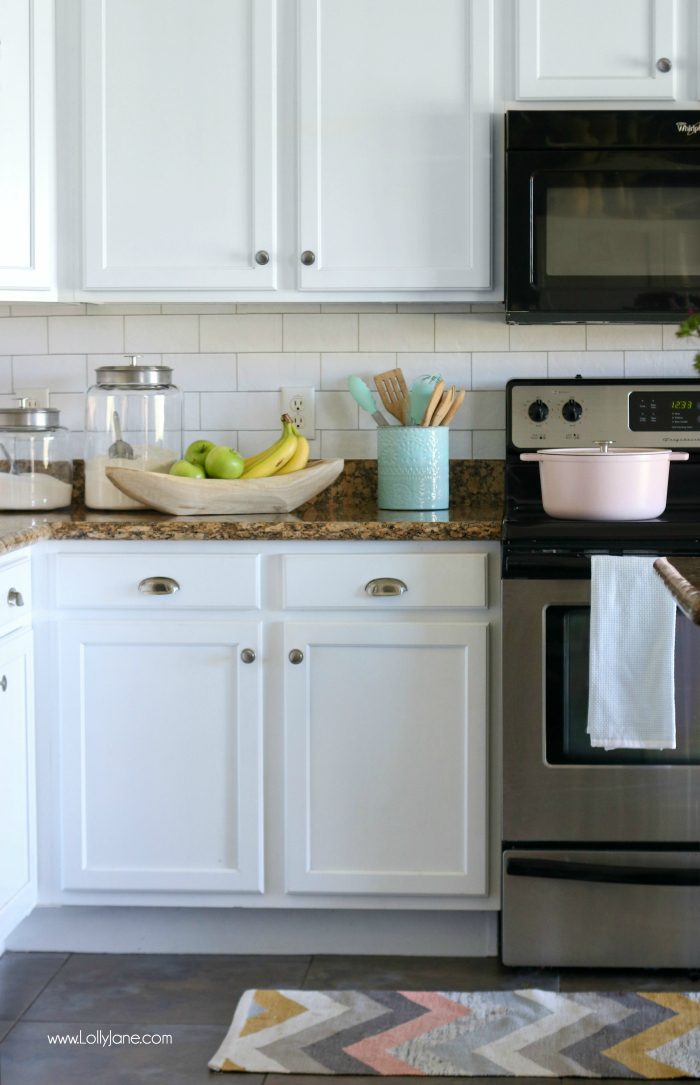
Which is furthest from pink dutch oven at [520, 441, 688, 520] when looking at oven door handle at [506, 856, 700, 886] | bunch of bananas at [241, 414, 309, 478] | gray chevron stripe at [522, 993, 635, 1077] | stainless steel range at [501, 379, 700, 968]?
gray chevron stripe at [522, 993, 635, 1077]

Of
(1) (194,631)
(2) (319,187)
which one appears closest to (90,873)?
(1) (194,631)

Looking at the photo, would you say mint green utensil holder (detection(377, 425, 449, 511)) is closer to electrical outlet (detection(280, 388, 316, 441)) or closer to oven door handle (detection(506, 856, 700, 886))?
electrical outlet (detection(280, 388, 316, 441))

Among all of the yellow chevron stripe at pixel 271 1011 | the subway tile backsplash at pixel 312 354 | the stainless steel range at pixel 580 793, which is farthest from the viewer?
the subway tile backsplash at pixel 312 354

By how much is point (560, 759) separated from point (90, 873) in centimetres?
98

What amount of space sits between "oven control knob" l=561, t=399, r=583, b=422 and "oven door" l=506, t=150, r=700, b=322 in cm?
27

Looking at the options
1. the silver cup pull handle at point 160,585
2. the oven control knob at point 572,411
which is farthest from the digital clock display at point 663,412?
the silver cup pull handle at point 160,585

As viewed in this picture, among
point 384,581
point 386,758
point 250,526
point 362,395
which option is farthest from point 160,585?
point 362,395

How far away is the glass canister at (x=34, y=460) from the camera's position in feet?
9.45

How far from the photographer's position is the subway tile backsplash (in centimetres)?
312

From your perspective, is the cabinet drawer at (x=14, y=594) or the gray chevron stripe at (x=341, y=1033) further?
the cabinet drawer at (x=14, y=594)

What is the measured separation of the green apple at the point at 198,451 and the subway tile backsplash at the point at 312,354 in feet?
0.86

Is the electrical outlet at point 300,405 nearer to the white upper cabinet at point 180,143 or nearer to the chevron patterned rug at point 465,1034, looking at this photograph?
the white upper cabinet at point 180,143

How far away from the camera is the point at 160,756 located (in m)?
2.65

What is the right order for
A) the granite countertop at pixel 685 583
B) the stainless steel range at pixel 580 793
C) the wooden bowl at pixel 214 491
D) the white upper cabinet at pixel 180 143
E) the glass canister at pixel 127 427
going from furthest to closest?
the glass canister at pixel 127 427
the white upper cabinet at pixel 180 143
the wooden bowl at pixel 214 491
the stainless steel range at pixel 580 793
the granite countertop at pixel 685 583
